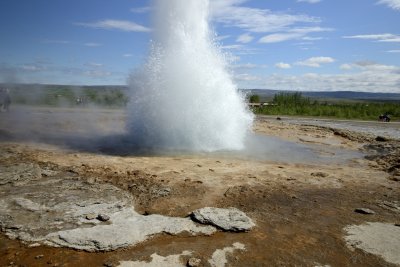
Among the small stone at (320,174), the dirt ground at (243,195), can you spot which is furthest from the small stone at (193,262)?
the small stone at (320,174)

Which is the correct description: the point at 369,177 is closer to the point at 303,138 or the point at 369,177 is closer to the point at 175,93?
the point at 175,93

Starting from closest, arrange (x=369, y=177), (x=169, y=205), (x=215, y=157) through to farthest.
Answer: (x=169, y=205) → (x=369, y=177) → (x=215, y=157)

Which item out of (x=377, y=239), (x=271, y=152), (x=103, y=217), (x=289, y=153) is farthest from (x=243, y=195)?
(x=289, y=153)

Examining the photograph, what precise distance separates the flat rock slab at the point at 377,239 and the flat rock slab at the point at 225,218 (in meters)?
1.26

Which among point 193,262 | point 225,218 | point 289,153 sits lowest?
point 193,262

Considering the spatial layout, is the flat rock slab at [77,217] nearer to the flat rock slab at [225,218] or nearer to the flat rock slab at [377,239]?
the flat rock slab at [225,218]

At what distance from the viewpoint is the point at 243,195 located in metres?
5.81

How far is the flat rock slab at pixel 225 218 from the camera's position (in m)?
4.52

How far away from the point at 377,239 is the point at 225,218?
1.89m

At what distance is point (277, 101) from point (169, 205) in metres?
34.5

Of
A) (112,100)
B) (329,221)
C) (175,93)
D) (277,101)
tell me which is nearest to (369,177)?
(329,221)

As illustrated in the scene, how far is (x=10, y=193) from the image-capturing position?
5320mm

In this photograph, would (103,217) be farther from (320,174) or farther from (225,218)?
(320,174)

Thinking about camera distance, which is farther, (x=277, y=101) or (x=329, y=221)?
(x=277, y=101)
